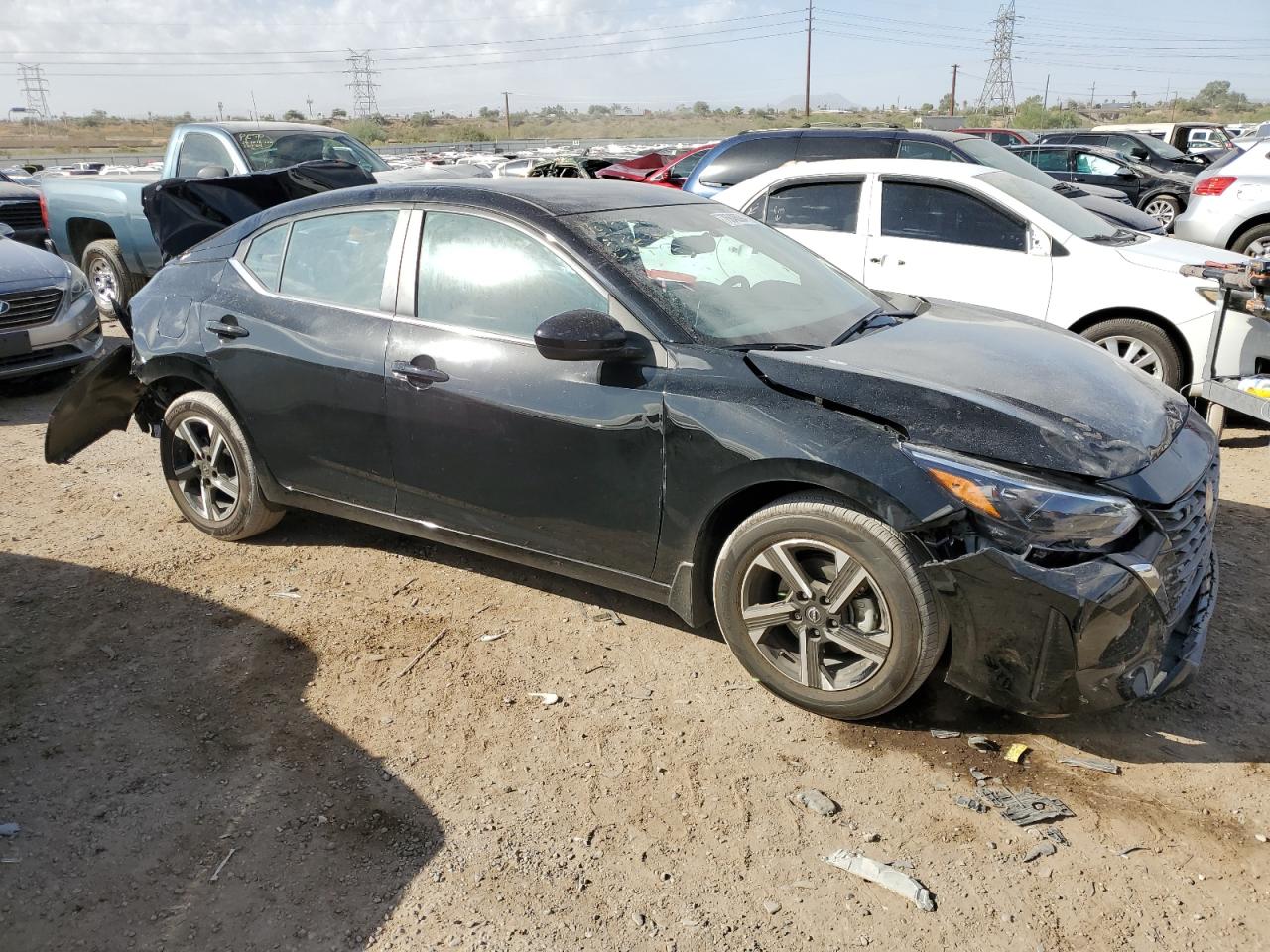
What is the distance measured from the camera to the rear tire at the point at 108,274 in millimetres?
10148

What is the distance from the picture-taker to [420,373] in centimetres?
383

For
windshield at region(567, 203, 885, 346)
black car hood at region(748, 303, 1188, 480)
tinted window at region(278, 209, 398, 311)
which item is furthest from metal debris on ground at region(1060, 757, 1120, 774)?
tinted window at region(278, 209, 398, 311)

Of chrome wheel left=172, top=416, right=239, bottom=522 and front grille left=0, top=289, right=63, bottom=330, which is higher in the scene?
front grille left=0, top=289, right=63, bottom=330

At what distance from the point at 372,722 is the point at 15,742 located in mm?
1181

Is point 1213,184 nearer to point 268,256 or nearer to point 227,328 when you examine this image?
point 268,256

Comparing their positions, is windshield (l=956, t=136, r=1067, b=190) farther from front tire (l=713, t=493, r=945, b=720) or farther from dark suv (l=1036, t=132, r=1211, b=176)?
dark suv (l=1036, t=132, r=1211, b=176)

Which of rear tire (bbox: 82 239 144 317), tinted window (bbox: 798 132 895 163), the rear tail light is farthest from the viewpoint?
rear tire (bbox: 82 239 144 317)

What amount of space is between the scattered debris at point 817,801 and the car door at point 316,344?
2091 mm

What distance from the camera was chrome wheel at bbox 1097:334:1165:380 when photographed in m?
6.29

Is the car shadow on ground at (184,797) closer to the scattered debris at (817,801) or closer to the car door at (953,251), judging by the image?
the scattered debris at (817,801)

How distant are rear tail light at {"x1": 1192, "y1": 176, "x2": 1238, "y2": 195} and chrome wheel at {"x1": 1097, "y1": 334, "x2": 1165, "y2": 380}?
501 centimetres

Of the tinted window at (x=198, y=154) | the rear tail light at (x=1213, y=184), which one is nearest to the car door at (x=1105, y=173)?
the rear tail light at (x=1213, y=184)

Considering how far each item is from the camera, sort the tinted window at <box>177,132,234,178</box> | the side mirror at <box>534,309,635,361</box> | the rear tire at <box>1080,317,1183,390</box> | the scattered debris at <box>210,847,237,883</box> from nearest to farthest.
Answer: the scattered debris at <box>210,847,237,883</box> → the side mirror at <box>534,309,635,361</box> → the rear tire at <box>1080,317,1183,390</box> → the tinted window at <box>177,132,234,178</box>

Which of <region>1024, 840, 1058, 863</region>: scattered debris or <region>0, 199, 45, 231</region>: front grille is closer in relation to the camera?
<region>1024, 840, 1058, 863</region>: scattered debris
